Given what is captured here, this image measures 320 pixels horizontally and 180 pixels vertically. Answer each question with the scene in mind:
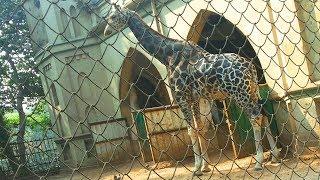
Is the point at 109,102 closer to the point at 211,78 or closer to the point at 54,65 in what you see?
the point at 54,65

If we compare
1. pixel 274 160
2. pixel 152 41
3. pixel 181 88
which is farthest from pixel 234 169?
pixel 152 41

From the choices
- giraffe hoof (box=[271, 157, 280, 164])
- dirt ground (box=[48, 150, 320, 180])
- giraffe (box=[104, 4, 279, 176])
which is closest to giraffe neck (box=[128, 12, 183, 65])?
giraffe (box=[104, 4, 279, 176])

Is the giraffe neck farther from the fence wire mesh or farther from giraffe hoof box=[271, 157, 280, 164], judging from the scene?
giraffe hoof box=[271, 157, 280, 164]

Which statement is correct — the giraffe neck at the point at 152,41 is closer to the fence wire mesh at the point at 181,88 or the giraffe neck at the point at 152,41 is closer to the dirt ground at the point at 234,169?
the fence wire mesh at the point at 181,88

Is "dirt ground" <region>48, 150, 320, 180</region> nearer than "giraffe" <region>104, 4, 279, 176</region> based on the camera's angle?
Yes

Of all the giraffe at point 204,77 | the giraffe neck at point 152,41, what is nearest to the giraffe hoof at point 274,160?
the giraffe at point 204,77

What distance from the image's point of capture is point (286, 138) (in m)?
7.00

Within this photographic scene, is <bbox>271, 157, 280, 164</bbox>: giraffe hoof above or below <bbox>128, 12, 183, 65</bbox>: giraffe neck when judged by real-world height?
below

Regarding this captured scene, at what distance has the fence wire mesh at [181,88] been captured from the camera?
3.10m

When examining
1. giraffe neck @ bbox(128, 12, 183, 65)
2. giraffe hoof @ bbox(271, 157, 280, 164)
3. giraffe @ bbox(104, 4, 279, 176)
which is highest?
giraffe neck @ bbox(128, 12, 183, 65)

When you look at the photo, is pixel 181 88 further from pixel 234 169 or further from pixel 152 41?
pixel 234 169

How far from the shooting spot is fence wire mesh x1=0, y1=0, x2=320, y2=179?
310cm

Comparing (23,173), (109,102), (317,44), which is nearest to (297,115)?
(317,44)

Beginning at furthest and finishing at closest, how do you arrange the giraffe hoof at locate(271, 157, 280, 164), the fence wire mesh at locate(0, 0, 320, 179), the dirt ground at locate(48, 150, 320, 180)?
the giraffe hoof at locate(271, 157, 280, 164) < the dirt ground at locate(48, 150, 320, 180) < the fence wire mesh at locate(0, 0, 320, 179)
